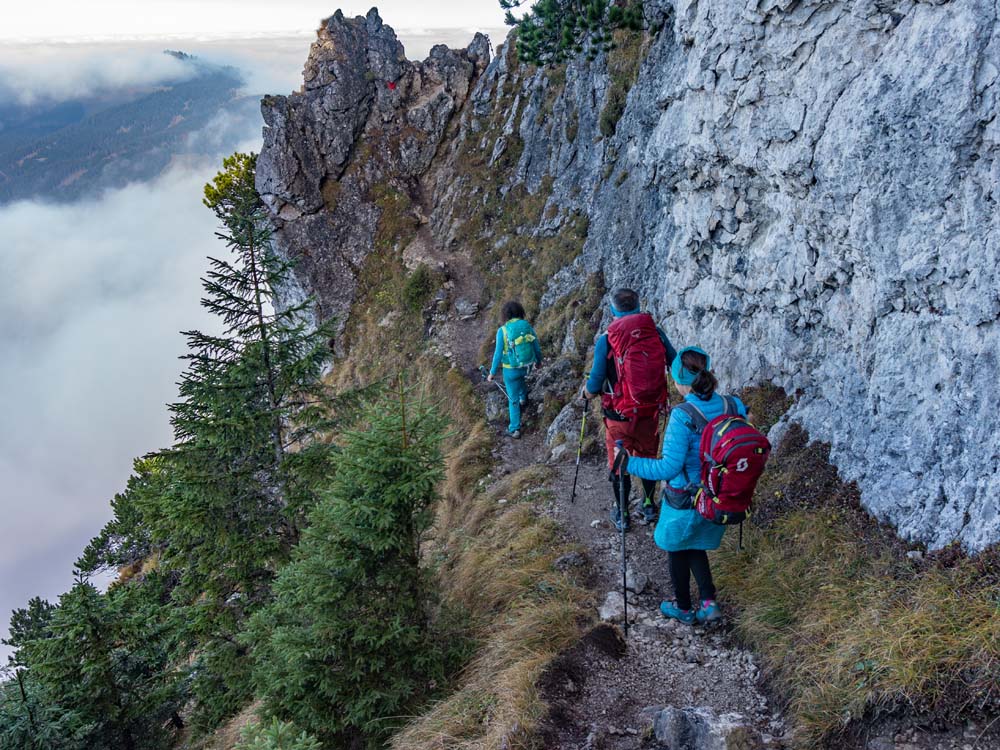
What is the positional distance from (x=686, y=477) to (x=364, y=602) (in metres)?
Result: 3.37

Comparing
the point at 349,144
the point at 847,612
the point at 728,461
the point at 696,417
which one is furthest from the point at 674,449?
the point at 349,144

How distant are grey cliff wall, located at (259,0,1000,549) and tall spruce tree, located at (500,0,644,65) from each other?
2219mm

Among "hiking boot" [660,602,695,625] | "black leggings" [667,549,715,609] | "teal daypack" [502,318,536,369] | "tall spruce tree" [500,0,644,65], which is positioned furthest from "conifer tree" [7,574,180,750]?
"tall spruce tree" [500,0,644,65]

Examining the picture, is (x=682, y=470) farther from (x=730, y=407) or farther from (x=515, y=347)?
(x=515, y=347)

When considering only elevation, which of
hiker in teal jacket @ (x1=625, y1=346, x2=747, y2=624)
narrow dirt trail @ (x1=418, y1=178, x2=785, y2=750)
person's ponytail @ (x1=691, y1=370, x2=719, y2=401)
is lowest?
narrow dirt trail @ (x1=418, y1=178, x2=785, y2=750)

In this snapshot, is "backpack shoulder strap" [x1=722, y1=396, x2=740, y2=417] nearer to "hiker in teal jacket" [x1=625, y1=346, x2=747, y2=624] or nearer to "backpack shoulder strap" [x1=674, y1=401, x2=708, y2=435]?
"hiker in teal jacket" [x1=625, y1=346, x2=747, y2=624]

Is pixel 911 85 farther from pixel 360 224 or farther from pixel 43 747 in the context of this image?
pixel 360 224

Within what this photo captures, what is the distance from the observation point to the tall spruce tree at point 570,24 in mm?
15445

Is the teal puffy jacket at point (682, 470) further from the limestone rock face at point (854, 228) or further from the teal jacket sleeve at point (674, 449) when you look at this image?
the limestone rock face at point (854, 228)

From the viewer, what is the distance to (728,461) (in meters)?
4.80

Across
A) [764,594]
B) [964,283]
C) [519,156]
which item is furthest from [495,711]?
[519,156]

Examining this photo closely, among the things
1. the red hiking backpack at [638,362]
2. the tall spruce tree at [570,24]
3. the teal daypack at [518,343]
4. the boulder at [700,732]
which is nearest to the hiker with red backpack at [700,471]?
the red hiking backpack at [638,362]

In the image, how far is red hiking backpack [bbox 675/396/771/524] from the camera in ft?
15.7

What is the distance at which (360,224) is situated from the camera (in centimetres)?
2730
